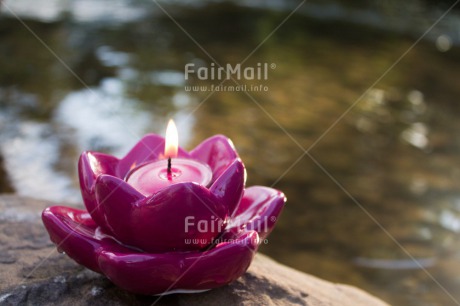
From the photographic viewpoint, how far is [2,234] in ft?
3.59

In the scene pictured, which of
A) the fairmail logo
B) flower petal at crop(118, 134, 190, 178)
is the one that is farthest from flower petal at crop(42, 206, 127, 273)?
the fairmail logo

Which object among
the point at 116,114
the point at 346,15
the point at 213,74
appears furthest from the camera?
the point at 346,15

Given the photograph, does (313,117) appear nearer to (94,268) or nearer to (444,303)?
(444,303)

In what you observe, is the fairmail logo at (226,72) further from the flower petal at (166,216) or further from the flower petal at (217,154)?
the flower petal at (166,216)

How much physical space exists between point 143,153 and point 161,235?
9.1 inches

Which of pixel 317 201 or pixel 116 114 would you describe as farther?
pixel 116 114

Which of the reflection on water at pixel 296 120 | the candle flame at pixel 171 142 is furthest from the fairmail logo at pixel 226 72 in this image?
the candle flame at pixel 171 142

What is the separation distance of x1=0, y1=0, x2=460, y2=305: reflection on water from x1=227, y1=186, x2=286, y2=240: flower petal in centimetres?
63

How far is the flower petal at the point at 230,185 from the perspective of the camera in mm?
854

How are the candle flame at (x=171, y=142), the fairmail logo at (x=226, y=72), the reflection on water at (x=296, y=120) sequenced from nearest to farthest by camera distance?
the candle flame at (x=171, y=142)
the reflection on water at (x=296, y=120)
the fairmail logo at (x=226, y=72)

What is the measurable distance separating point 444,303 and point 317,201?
20.8 inches

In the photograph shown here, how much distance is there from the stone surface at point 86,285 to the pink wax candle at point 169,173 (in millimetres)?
164

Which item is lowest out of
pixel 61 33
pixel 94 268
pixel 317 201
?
pixel 317 201

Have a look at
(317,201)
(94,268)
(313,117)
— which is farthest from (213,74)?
(94,268)
